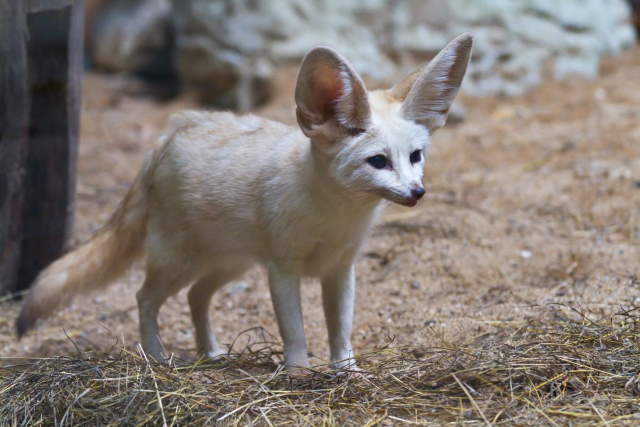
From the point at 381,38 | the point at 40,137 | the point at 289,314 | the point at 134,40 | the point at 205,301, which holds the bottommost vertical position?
the point at 134,40

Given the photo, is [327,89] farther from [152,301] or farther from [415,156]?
[152,301]

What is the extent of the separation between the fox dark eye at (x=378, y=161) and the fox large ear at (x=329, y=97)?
13 centimetres

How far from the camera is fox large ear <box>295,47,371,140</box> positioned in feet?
10.1

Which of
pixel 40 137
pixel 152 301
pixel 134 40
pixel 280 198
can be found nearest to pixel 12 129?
pixel 40 137

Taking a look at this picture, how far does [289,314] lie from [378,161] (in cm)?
84

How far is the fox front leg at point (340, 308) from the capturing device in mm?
3777

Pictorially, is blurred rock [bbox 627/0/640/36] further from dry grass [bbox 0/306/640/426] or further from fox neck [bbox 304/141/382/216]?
fox neck [bbox 304/141/382/216]

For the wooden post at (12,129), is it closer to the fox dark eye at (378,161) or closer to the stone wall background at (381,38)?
the fox dark eye at (378,161)

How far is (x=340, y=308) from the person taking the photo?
3799 mm

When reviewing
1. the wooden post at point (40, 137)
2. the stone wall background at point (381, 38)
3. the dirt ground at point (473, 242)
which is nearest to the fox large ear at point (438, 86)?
the dirt ground at point (473, 242)

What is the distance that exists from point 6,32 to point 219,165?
1431mm

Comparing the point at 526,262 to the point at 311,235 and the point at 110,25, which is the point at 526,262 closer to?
the point at 311,235

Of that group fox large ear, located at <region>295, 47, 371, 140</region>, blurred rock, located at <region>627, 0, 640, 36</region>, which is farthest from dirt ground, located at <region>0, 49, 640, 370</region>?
blurred rock, located at <region>627, 0, 640, 36</region>

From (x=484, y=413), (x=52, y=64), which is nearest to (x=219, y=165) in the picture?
(x=52, y=64)
